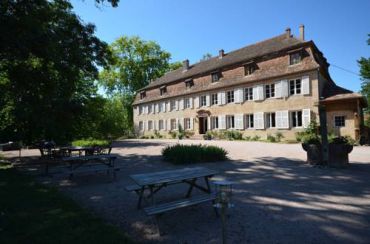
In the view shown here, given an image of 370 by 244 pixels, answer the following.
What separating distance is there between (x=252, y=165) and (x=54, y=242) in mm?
7489

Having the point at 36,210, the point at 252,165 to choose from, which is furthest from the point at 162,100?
the point at 36,210

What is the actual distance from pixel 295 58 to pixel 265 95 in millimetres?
3940

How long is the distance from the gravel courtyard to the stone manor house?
8.83m

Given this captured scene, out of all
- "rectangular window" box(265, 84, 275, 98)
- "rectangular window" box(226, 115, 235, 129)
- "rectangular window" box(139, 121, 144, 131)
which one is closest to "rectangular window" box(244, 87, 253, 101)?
"rectangular window" box(265, 84, 275, 98)

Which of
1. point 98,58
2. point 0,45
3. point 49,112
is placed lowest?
point 49,112

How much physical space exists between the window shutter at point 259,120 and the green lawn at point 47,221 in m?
19.4

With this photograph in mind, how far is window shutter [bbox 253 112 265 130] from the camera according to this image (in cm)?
2264

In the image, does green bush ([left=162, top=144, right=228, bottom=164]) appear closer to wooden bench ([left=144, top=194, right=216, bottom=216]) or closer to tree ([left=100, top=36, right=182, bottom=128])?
wooden bench ([left=144, top=194, right=216, bottom=216])

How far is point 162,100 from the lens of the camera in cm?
3534

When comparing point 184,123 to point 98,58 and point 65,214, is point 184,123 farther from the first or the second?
point 65,214

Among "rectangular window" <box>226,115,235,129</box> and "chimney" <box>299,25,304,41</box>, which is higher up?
"chimney" <box>299,25,304,41</box>

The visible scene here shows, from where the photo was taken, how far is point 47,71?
34.0 ft

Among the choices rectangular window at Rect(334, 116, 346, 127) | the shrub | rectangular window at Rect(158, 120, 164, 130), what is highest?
rectangular window at Rect(158, 120, 164, 130)

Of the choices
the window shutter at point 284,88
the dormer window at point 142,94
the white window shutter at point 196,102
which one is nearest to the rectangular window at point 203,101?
the white window shutter at point 196,102
